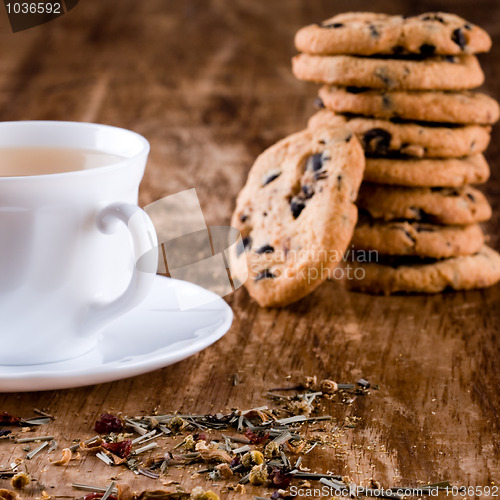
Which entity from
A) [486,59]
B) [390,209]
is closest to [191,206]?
[390,209]

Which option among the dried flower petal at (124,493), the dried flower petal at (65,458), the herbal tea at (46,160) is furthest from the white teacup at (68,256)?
the dried flower petal at (124,493)

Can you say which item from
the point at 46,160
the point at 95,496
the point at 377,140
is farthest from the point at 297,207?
the point at 95,496

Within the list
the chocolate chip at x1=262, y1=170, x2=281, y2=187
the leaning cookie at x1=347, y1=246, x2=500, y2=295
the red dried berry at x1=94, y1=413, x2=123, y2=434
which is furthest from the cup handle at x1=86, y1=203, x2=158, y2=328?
the leaning cookie at x1=347, y1=246, x2=500, y2=295

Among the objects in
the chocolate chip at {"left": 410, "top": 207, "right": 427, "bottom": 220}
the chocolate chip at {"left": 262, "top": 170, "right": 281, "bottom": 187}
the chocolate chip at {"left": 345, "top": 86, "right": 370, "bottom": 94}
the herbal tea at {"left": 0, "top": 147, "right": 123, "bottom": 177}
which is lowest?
the chocolate chip at {"left": 410, "top": 207, "right": 427, "bottom": 220}

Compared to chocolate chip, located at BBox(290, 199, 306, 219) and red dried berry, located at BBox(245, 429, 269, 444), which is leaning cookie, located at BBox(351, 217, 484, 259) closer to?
chocolate chip, located at BBox(290, 199, 306, 219)

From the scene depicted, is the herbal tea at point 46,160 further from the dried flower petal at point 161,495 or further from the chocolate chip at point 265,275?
the dried flower petal at point 161,495

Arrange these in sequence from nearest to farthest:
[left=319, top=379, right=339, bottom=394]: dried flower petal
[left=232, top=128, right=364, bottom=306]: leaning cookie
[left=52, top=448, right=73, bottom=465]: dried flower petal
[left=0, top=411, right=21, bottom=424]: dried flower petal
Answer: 1. [left=52, top=448, right=73, bottom=465]: dried flower petal
2. [left=0, top=411, right=21, bottom=424]: dried flower petal
3. [left=319, top=379, right=339, bottom=394]: dried flower petal
4. [left=232, top=128, right=364, bottom=306]: leaning cookie
